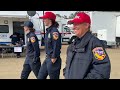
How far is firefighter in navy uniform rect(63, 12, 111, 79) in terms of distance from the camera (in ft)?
7.50

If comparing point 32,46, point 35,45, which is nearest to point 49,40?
point 35,45

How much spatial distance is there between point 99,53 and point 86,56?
14cm

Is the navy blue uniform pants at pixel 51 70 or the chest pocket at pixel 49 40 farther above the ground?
the chest pocket at pixel 49 40

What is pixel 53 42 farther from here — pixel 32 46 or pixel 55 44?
pixel 32 46

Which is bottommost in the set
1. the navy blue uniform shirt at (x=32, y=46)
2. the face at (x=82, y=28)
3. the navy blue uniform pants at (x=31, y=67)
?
the navy blue uniform pants at (x=31, y=67)

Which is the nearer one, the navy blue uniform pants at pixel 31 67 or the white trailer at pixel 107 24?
the navy blue uniform pants at pixel 31 67

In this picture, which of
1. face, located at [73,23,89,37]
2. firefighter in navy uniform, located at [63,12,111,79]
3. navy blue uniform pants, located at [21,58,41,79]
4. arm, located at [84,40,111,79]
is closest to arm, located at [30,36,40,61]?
navy blue uniform pants, located at [21,58,41,79]

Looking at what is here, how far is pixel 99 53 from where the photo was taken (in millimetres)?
2301

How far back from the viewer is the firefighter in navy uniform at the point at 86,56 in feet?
7.50

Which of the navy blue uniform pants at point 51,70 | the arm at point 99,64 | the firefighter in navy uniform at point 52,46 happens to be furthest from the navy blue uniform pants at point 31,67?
the arm at point 99,64

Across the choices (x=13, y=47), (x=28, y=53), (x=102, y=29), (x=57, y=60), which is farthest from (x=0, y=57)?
(x=102, y=29)

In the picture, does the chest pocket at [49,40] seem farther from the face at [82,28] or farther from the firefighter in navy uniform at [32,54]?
the face at [82,28]
